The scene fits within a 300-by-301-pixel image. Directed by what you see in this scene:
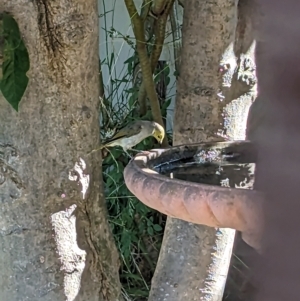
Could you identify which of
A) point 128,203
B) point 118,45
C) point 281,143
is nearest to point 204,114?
point 128,203

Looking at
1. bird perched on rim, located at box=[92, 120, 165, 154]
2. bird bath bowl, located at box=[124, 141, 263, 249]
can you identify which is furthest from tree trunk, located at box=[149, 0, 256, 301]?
bird bath bowl, located at box=[124, 141, 263, 249]

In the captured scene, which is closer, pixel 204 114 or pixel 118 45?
pixel 204 114

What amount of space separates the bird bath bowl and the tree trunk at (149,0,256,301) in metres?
0.33

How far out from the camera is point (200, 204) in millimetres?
529

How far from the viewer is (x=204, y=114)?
4.05ft

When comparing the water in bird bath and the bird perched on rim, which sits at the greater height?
the water in bird bath

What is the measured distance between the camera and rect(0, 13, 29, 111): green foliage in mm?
993

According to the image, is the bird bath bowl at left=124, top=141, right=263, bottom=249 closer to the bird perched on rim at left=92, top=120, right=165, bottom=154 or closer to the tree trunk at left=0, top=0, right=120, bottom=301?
the tree trunk at left=0, top=0, right=120, bottom=301

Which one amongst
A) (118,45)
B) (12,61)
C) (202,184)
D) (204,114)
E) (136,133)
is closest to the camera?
(202,184)

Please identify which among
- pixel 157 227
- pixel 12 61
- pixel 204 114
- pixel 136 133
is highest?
pixel 12 61

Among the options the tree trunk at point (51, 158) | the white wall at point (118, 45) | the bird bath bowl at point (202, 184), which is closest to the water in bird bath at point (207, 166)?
the bird bath bowl at point (202, 184)

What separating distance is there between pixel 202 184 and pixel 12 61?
A: 56 centimetres

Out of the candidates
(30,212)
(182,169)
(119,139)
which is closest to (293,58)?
(182,169)

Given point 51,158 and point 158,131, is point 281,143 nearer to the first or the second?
point 51,158
